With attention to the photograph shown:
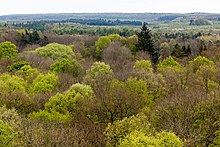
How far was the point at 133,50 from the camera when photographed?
9625 cm

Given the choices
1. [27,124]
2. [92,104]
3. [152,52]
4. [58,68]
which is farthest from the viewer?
[152,52]

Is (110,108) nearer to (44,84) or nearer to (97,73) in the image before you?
(44,84)

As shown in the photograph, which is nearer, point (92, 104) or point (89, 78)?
point (92, 104)

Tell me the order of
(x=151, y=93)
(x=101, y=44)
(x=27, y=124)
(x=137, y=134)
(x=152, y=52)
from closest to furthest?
(x=137, y=134) < (x=27, y=124) < (x=151, y=93) < (x=152, y=52) < (x=101, y=44)

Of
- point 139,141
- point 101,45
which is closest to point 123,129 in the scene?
point 139,141

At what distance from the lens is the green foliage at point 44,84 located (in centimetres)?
5403

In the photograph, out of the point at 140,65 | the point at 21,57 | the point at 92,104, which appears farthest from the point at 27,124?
the point at 21,57

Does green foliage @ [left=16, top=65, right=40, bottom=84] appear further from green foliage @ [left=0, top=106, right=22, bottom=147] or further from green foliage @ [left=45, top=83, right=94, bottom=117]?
green foliage @ [left=0, top=106, right=22, bottom=147]

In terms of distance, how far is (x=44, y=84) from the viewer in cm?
5488

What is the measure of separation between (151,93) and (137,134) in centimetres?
2630

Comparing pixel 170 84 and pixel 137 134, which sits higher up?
pixel 137 134

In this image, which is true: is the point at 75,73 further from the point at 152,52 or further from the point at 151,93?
the point at 152,52

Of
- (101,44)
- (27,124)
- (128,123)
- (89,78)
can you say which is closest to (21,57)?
(101,44)

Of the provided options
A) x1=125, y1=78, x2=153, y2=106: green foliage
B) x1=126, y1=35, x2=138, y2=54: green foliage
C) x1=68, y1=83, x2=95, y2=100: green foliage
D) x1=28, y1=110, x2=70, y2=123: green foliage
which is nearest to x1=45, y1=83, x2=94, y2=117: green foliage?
x1=68, y1=83, x2=95, y2=100: green foliage
